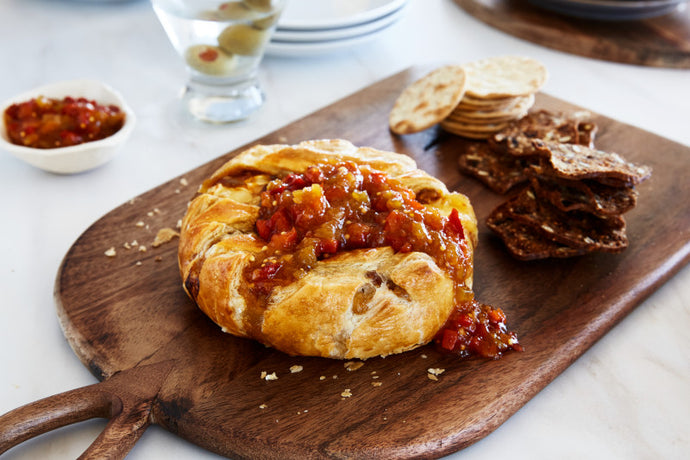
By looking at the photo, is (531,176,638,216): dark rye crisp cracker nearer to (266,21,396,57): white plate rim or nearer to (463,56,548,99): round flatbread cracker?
(463,56,548,99): round flatbread cracker

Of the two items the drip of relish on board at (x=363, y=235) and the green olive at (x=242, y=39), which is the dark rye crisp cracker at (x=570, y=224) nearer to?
the drip of relish on board at (x=363, y=235)

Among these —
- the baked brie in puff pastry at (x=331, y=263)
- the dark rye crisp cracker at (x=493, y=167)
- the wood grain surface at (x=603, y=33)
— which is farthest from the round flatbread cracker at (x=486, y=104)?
the wood grain surface at (x=603, y=33)

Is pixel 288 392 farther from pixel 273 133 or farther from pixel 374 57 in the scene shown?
pixel 374 57

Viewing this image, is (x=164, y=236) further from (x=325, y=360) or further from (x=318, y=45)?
(x=318, y=45)

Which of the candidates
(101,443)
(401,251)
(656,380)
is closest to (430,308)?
(401,251)

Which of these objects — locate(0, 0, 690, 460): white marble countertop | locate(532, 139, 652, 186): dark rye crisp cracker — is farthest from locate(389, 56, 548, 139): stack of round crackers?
locate(0, 0, 690, 460): white marble countertop

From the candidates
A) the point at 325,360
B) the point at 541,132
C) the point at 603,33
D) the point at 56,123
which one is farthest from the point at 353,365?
the point at 603,33

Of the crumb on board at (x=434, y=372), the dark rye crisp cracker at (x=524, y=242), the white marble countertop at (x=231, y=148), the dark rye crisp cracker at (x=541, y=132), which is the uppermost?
the dark rye crisp cracker at (x=541, y=132)
